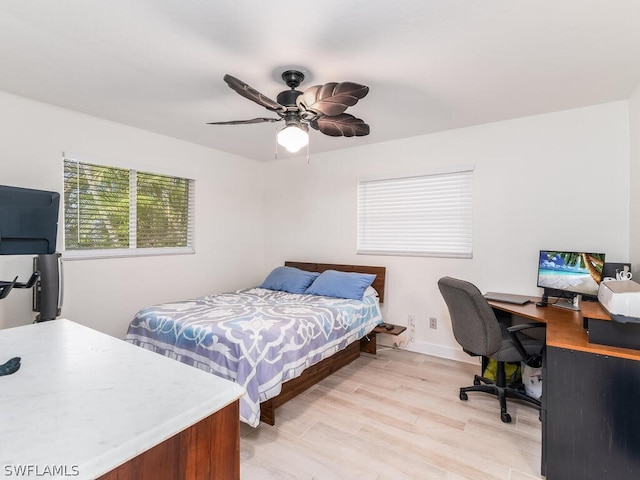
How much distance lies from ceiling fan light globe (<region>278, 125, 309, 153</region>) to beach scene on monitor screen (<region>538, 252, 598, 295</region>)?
2256mm

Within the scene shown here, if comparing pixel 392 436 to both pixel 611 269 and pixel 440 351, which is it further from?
pixel 611 269

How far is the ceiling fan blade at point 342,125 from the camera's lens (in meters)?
2.24

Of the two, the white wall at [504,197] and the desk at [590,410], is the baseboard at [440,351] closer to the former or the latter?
the white wall at [504,197]

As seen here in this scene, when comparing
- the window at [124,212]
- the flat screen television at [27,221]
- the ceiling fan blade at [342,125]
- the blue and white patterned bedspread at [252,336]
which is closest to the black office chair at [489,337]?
the blue and white patterned bedspread at [252,336]

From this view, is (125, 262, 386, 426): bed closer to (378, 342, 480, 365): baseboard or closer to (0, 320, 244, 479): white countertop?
(378, 342, 480, 365): baseboard

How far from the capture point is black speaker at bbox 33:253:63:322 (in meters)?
2.38

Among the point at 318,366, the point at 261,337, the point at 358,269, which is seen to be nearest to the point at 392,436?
the point at 318,366

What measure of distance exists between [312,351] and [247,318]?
0.57 metres

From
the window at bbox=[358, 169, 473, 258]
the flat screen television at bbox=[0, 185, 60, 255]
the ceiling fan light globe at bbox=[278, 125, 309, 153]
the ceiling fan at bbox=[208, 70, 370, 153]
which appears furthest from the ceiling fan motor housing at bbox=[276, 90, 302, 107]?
the window at bbox=[358, 169, 473, 258]

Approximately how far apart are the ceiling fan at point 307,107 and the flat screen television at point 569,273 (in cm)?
190

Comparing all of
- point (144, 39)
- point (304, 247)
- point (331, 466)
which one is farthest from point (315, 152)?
point (331, 466)

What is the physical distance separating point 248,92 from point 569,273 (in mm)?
2759

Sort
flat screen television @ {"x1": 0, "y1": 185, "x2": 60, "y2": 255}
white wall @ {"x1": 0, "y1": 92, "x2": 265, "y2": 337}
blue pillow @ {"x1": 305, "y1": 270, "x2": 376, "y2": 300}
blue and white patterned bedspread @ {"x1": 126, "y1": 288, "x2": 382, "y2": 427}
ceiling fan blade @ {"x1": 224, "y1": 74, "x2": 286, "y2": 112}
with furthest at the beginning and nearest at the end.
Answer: blue pillow @ {"x1": 305, "y1": 270, "x2": 376, "y2": 300}
white wall @ {"x1": 0, "y1": 92, "x2": 265, "y2": 337}
blue and white patterned bedspread @ {"x1": 126, "y1": 288, "x2": 382, "y2": 427}
ceiling fan blade @ {"x1": 224, "y1": 74, "x2": 286, "y2": 112}
flat screen television @ {"x1": 0, "y1": 185, "x2": 60, "y2": 255}

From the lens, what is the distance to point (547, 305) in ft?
8.71
